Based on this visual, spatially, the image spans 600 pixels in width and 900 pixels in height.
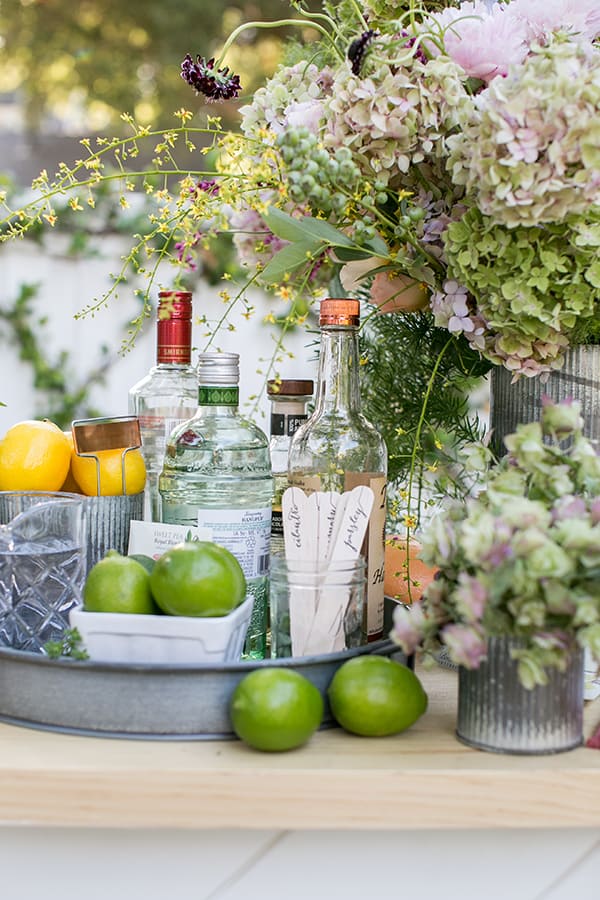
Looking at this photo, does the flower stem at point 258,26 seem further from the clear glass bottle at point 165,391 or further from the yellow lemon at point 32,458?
the yellow lemon at point 32,458

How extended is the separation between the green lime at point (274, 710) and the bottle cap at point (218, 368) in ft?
0.99

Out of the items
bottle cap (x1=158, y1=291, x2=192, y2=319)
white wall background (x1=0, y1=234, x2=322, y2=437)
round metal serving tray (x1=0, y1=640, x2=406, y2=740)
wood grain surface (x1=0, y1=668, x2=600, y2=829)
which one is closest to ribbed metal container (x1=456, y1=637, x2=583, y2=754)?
wood grain surface (x1=0, y1=668, x2=600, y2=829)

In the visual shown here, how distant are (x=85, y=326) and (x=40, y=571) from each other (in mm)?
2529

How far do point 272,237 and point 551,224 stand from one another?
13.0 inches

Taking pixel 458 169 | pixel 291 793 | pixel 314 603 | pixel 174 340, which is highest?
pixel 458 169

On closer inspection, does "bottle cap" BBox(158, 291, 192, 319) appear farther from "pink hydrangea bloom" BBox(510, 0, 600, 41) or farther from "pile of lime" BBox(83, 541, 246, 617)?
"pink hydrangea bloom" BBox(510, 0, 600, 41)

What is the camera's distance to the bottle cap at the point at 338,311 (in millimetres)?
899

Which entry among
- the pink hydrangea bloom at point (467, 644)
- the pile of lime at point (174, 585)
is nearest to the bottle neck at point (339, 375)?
the pile of lime at point (174, 585)

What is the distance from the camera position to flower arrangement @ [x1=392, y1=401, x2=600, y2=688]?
2.14 ft

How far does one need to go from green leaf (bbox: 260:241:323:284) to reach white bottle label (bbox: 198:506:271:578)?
212 mm

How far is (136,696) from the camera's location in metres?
0.74

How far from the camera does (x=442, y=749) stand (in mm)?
733

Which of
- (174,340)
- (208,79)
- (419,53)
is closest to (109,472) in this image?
(174,340)

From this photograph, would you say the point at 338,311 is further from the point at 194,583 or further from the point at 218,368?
the point at 194,583
